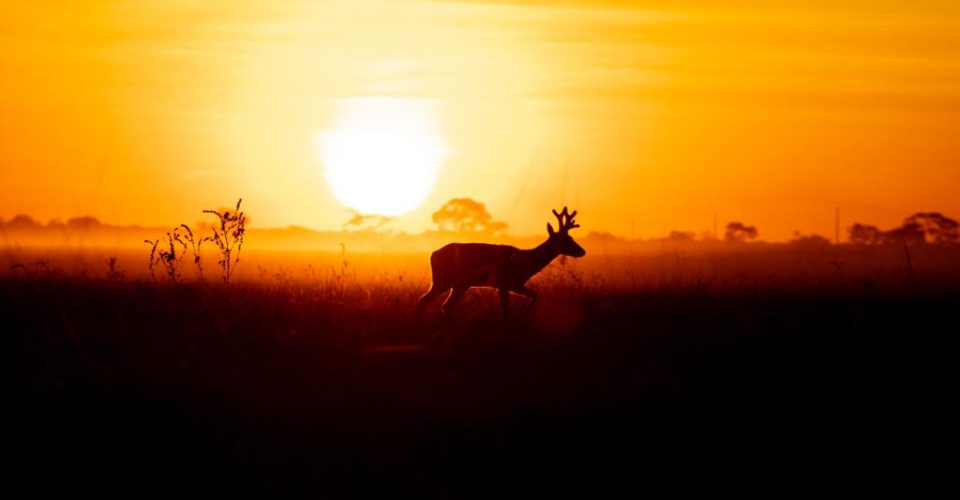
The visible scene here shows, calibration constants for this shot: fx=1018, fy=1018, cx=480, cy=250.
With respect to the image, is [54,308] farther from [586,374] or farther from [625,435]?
[625,435]

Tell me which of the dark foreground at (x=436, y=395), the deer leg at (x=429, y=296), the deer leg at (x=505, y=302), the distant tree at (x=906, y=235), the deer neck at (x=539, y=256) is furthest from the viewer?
the distant tree at (x=906, y=235)

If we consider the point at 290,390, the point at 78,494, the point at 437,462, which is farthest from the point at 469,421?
the point at 78,494

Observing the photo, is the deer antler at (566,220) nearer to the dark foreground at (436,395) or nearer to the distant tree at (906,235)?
the dark foreground at (436,395)

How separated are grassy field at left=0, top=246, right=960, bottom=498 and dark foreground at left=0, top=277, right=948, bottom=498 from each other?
3cm

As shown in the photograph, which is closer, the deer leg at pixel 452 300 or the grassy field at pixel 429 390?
the grassy field at pixel 429 390

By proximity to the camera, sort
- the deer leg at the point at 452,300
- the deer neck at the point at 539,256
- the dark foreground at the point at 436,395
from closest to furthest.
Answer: the dark foreground at the point at 436,395, the deer leg at the point at 452,300, the deer neck at the point at 539,256

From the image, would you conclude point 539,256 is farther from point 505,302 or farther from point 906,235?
point 906,235

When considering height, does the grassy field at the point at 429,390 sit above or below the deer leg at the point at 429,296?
below

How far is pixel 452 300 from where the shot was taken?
14820 millimetres

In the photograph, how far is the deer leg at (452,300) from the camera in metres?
14.5

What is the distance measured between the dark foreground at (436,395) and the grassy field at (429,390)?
0.03 m

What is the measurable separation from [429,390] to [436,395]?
0.71ft

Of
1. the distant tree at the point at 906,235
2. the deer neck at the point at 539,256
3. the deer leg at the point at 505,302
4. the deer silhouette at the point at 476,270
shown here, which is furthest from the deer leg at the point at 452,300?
the distant tree at the point at 906,235

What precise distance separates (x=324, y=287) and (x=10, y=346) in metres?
5.98
